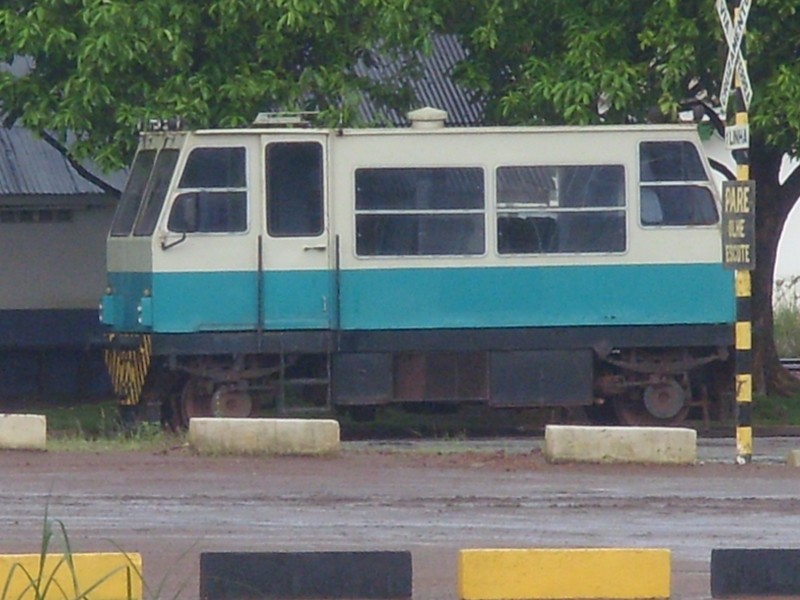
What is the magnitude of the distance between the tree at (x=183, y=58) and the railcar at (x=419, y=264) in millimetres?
998

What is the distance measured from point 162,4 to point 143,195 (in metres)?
2.06

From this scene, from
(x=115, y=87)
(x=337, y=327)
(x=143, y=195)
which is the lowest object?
(x=337, y=327)

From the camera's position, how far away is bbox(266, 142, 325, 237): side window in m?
17.1

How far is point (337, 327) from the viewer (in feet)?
56.2

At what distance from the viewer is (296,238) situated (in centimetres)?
1708

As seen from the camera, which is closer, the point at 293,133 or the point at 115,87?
the point at 293,133

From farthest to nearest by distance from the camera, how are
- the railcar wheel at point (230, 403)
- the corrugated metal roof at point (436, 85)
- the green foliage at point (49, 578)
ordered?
the corrugated metal roof at point (436, 85), the railcar wheel at point (230, 403), the green foliage at point (49, 578)

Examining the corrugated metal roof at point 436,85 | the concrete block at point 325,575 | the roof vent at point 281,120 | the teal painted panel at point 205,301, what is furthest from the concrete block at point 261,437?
the concrete block at point 325,575

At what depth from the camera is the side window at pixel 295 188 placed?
56.1ft

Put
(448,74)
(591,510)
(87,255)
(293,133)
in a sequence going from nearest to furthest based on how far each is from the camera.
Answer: (591,510) < (293,133) < (448,74) < (87,255)

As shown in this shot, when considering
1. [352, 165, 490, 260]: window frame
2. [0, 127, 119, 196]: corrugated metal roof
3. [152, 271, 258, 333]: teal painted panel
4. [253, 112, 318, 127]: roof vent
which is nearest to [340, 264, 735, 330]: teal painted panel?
[352, 165, 490, 260]: window frame

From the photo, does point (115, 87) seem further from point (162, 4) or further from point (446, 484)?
point (446, 484)

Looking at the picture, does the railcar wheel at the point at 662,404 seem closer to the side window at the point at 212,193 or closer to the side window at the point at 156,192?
the side window at the point at 212,193

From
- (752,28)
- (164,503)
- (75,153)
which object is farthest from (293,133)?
(164,503)
